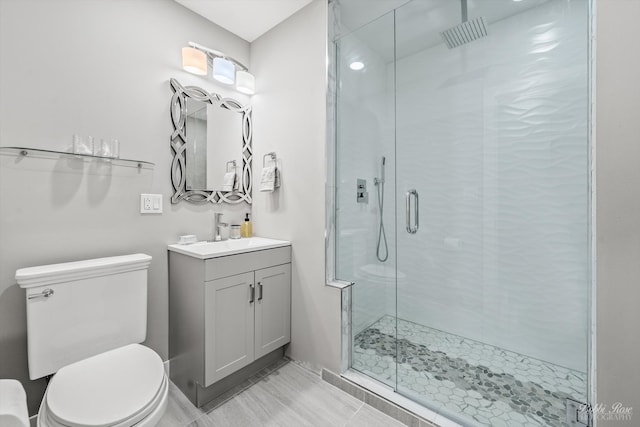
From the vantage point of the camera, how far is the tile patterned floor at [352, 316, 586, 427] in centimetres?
139

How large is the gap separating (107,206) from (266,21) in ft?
5.68

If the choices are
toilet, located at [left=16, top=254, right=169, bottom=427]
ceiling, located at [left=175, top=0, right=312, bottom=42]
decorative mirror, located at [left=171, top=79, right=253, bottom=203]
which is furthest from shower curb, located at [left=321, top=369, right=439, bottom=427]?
ceiling, located at [left=175, top=0, right=312, bottom=42]

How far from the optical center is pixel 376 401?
5.04 ft

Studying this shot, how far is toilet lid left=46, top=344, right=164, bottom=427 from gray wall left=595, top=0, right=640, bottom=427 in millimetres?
1774

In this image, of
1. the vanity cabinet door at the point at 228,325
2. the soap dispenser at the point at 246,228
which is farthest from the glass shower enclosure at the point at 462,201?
the soap dispenser at the point at 246,228

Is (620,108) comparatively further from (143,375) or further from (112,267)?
(112,267)

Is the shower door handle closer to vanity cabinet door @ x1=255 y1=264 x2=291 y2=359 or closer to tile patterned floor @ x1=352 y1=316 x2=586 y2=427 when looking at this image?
tile patterned floor @ x1=352 y1=316 x2=586 y2=427

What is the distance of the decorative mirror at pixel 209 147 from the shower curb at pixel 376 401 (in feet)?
4.87

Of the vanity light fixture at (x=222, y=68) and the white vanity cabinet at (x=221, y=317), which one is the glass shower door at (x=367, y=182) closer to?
the white vanity cabinet at (x=221, y=317)

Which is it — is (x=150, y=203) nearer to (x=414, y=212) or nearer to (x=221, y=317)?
(x=221, y=317)

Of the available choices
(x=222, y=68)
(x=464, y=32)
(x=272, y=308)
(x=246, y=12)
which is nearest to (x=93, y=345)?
(x=272, y=308)

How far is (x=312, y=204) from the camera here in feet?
6.26

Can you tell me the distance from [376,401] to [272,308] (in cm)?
84

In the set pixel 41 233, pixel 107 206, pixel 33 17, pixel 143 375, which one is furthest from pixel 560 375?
pixel 33 17
